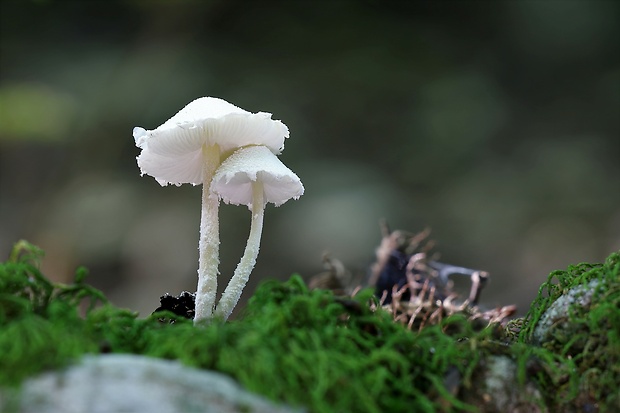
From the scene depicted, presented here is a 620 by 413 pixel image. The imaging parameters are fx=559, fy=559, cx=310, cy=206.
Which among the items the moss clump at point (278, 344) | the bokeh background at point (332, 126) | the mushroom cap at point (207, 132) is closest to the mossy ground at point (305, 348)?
the moss clump at point (278, 344)

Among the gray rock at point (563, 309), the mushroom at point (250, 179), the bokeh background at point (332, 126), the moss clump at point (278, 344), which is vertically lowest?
the moss clump at point (278, 344)

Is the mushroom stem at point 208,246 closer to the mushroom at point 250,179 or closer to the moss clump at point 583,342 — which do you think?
the mushroom at point 250,179

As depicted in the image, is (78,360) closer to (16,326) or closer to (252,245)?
(16,326)

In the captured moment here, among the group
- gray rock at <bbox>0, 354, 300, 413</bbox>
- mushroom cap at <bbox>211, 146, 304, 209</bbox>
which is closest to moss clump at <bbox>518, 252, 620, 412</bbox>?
gray rock at <bbox>0, 354, 300, 413</bbox>

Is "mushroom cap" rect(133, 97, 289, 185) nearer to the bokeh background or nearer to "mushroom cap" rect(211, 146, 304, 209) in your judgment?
"mushroom cap" rect(211, 146, 304, 209)

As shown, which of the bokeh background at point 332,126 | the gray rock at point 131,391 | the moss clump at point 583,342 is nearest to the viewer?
the gray rock at point 131,391

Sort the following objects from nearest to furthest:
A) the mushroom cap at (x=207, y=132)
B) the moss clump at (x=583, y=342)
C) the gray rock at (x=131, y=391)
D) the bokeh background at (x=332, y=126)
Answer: the gray rock at (x=131, y=391)
the moss clump at (x=583, y=342)
the mushroom cap at (x=207, y=132)
the bokeh background at (x=332, y=126)
